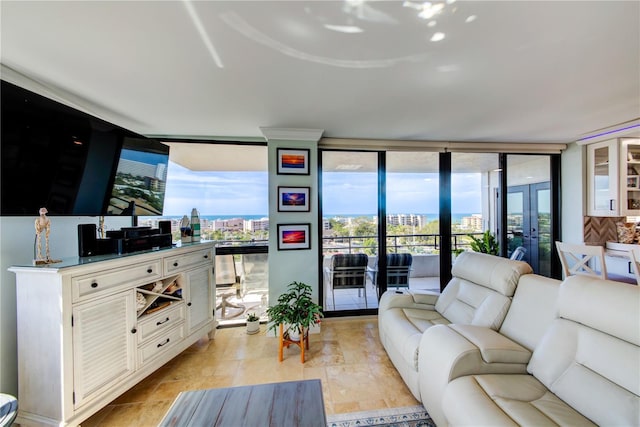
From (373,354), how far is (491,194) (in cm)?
299

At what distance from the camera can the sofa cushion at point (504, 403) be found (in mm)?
1066

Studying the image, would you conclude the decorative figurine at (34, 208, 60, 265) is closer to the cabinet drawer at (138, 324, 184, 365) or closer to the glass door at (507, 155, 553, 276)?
the cabinet drawer at (138, 324, 184, 365)

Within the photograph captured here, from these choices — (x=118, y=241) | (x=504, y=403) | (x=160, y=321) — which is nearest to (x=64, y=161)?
(x=118, y=241)

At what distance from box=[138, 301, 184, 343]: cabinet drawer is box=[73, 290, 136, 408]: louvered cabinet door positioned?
0.28ft

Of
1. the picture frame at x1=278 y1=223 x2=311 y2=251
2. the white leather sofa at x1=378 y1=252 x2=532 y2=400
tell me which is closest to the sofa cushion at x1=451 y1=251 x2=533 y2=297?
the white leather sofa at x1=378 y1=252 x2=532 y2=400

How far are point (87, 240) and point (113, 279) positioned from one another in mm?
403

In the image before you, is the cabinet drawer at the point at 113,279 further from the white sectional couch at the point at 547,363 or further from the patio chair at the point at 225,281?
the white sectional couch at the point at 547,363

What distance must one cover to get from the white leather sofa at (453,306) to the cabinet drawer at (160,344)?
192 cm

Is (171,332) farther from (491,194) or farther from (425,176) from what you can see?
(491,194)

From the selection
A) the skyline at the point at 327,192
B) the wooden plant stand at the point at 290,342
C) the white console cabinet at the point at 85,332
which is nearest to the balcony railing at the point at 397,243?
the skyline at the point at 327,192

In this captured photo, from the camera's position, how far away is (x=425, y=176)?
343 centimetres

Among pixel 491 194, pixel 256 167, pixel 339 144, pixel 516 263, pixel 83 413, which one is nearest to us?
pixel 83 413

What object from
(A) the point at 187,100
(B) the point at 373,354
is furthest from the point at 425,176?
(A) the point at 187,100

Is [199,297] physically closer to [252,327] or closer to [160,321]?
[160,321]
